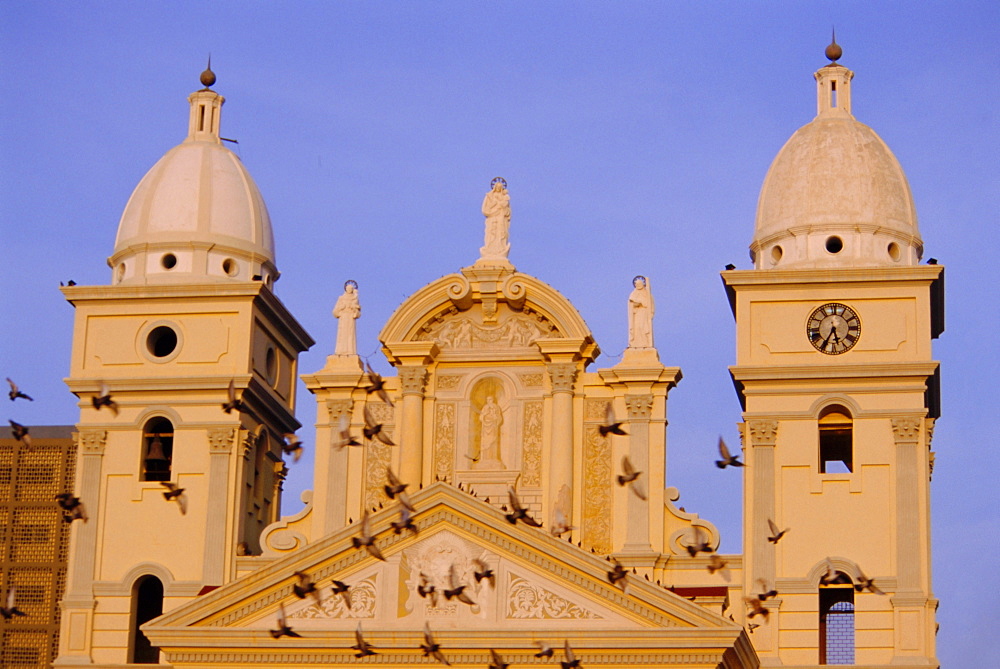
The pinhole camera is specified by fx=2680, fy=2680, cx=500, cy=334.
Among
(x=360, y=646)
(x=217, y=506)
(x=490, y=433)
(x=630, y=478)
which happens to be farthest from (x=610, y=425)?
(x=217, y=506)

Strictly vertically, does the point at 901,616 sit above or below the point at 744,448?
below

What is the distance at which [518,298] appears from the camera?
63188 millimetres

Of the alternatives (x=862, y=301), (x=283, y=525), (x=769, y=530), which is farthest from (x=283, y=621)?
(x=862, y=301)

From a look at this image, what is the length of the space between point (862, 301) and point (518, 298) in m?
8.04

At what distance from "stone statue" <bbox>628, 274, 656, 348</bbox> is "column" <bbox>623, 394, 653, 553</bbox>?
139 centimetres

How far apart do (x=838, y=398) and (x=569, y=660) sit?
10.4m

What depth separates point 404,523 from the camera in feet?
184

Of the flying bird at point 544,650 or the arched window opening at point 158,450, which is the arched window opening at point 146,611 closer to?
the arched window opening at point 158,450

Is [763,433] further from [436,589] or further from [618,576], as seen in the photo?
[436,589]

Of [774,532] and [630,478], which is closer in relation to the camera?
[630,478]

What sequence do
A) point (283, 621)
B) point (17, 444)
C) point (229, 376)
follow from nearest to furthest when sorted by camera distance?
point (283, 621), point (229, 376), point (17, 444)

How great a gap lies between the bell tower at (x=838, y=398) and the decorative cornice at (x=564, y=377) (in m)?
3.77

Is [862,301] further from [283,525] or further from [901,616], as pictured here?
[283,525]

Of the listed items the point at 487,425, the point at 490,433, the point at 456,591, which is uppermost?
the point at 487,425
